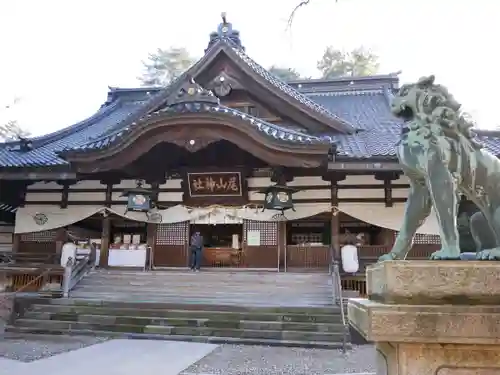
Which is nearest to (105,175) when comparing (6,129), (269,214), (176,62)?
(269,214)

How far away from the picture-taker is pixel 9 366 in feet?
22.7

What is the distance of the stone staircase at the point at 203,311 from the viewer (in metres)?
9.21

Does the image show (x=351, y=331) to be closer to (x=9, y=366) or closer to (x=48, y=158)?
(x=9, y=366)

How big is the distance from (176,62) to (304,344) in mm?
37943

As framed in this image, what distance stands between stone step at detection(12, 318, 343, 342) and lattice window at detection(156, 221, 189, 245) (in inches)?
183

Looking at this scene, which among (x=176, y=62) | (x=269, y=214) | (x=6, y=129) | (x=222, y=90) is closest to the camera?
(x=269, y=214)

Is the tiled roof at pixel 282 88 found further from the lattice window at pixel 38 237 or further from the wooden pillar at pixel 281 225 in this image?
the lattice window at pixel 38 237

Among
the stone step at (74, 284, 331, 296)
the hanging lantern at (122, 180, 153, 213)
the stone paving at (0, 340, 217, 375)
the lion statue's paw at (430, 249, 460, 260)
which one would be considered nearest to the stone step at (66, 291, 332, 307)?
the stone step at (74, 284, 331, 296)

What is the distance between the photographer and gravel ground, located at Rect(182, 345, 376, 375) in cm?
682

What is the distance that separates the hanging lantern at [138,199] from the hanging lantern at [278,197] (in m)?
3.68

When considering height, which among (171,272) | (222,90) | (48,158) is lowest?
(171,272)

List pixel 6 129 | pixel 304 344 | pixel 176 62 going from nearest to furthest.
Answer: pixel 304 344
pixel 6 129
pixel 176 62

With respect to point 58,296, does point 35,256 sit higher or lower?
higher

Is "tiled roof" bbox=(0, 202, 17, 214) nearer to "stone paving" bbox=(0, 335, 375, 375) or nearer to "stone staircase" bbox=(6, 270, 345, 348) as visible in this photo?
"stone staircase" bbox=(6, 270, 345, 348)
